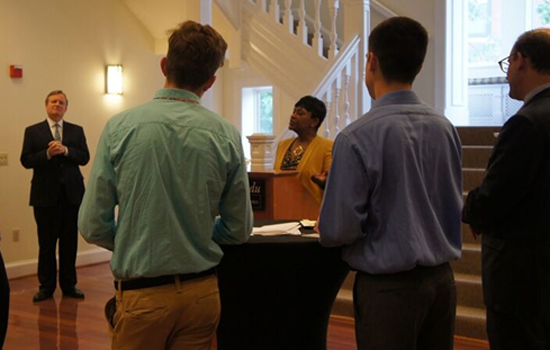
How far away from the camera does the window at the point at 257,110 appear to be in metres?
9.32

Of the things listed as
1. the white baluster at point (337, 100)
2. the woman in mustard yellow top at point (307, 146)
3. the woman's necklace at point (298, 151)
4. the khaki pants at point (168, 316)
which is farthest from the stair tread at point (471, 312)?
the khaki pants at point (168, 316)

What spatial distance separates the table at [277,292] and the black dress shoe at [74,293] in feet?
10.4

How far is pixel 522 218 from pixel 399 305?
0.72 m

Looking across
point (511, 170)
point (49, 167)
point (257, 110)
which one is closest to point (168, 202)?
point (511, 170)

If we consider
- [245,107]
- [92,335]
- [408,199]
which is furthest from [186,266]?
[245,107]

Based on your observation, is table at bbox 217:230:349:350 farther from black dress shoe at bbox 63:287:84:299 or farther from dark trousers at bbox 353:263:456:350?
black dress shoe at bbox 63:287:84:299

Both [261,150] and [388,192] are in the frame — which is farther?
[261,150]

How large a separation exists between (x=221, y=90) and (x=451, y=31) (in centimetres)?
366

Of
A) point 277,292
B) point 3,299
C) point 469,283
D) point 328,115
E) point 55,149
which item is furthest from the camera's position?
point 328,115

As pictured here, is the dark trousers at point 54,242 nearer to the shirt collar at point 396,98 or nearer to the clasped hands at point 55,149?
the clasped hands at point 55,149

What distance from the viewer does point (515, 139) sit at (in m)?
2.13

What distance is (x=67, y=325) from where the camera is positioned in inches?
173

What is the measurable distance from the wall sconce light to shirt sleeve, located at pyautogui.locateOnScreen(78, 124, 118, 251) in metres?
5.37

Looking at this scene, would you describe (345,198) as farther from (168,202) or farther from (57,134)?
(57,134)
